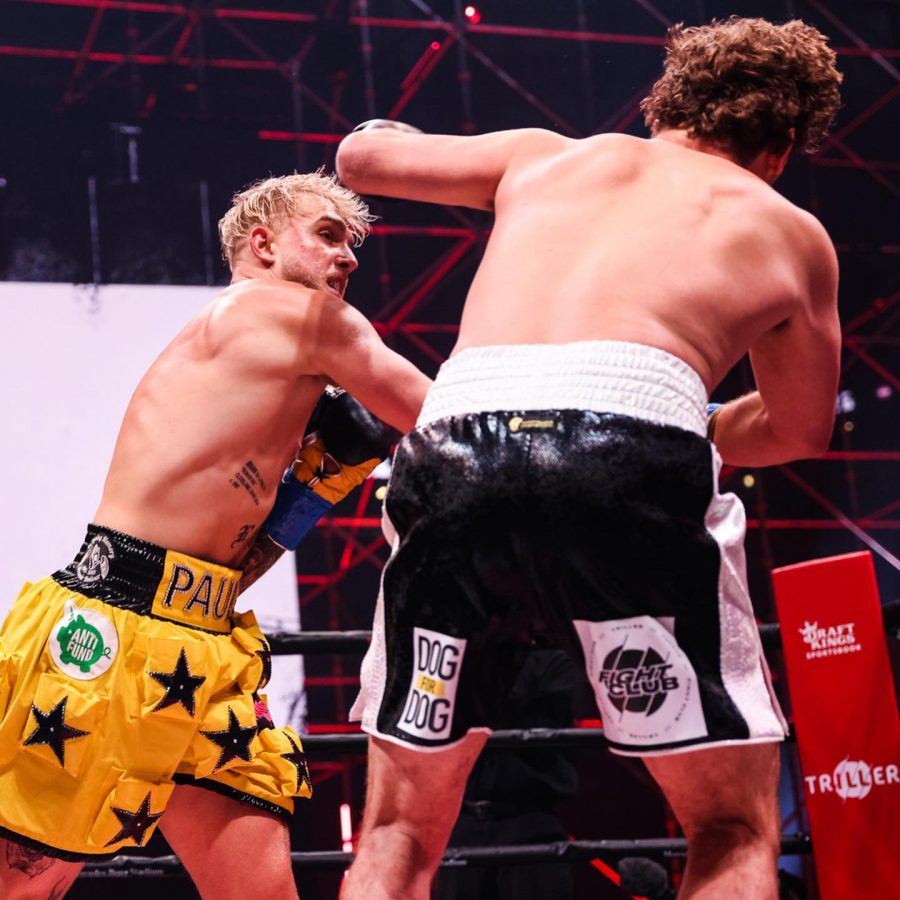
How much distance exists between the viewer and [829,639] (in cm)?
241

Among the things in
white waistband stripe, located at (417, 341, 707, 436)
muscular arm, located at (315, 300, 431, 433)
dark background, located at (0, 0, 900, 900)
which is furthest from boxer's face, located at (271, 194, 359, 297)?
dark background, located at (0, 0, 900, 900)

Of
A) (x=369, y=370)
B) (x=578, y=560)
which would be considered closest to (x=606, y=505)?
(x=578, y=560)

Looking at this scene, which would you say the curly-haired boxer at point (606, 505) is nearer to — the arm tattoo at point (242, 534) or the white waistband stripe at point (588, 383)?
the white waistband stripe at point (588, 383)

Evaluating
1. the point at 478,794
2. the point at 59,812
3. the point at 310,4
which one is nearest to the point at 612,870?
the point at 478,794

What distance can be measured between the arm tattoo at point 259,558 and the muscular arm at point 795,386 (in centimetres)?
73

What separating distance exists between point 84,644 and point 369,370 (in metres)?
0.56

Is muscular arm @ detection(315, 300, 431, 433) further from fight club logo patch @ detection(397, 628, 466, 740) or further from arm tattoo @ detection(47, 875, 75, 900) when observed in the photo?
arm tattoo @ detection(47, 875, 75, 900)

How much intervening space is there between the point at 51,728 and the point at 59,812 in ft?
0.36

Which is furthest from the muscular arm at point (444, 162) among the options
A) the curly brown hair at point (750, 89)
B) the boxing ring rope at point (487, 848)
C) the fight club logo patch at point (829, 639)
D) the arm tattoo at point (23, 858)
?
the fight club logo patch at point (829, 639)

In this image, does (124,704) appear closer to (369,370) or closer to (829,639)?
(369,370)

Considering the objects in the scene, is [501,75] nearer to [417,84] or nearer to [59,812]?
[417,84]

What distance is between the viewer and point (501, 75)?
171 inches

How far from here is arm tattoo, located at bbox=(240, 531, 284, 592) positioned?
1828 millimetres

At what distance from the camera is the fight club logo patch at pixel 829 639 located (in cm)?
238
